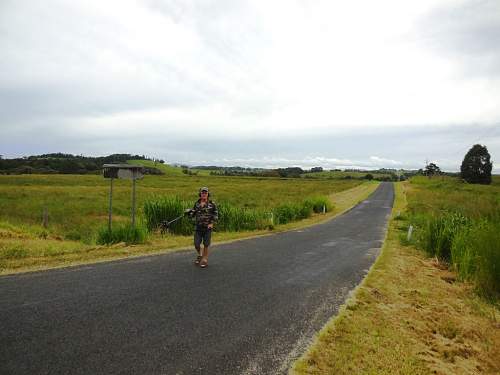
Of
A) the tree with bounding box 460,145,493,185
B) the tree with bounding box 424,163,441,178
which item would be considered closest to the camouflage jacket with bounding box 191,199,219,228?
the tree with bounding box 460,145,493,185

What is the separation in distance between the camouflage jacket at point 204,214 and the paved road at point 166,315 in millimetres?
1175

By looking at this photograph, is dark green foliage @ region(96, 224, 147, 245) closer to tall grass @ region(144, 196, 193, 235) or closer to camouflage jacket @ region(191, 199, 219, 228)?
tall grass @ region(144, 196, 193, 235)

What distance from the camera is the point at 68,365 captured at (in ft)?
12.8

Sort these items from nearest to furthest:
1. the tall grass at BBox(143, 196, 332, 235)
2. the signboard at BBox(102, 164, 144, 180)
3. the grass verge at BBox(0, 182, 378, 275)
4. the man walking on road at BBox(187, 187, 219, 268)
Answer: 1. the grass verge at BBox(0, 182, 378, 275)
2. the man walking on road at BBox(187, 187, 219, 268)
3. the signboard at BBox(102, 164, 144, 180)
4. the tall grass at BBox(143, 196, 332, 235)

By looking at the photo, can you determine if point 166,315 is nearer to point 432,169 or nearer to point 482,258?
point 482,258

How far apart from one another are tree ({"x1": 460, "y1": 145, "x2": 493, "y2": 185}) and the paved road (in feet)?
327

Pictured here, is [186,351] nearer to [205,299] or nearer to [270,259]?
[205,299]

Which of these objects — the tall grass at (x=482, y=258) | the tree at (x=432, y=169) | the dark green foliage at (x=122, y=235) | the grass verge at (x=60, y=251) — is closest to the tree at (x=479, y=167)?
the tree at (x=432, y=169)

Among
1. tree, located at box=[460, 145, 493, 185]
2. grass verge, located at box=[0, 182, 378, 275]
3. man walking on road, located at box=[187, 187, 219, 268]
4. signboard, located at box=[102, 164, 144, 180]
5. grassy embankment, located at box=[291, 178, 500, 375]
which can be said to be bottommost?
grassy embankment, located at box=[291, 178, 500, 375]

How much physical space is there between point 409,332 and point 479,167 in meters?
104

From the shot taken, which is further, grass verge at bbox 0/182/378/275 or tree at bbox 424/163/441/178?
tree at bbox 424/163/441/178

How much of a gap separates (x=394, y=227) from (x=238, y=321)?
17644 mm

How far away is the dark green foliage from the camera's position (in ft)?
38.3

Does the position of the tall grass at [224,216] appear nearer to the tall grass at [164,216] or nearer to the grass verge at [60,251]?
the tall grass at [164,216]
